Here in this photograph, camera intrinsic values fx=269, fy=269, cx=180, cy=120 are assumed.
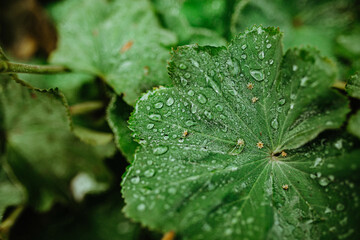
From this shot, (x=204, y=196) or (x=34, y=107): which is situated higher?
(x=34, y=107)

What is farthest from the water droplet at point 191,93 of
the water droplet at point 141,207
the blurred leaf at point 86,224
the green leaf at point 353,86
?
the blurred leaf at point 86,224

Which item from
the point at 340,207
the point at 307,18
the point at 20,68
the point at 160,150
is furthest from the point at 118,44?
the point at 307,18

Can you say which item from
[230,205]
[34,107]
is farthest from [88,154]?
[230,205]

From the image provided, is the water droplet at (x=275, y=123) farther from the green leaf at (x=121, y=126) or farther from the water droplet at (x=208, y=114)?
the green leaf at (x=121, y=126)

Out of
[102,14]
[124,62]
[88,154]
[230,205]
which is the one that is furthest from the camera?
[102,14]

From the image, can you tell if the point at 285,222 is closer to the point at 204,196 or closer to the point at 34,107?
the point at 204,196

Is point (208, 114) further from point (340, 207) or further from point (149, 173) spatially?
point (340, 207)
